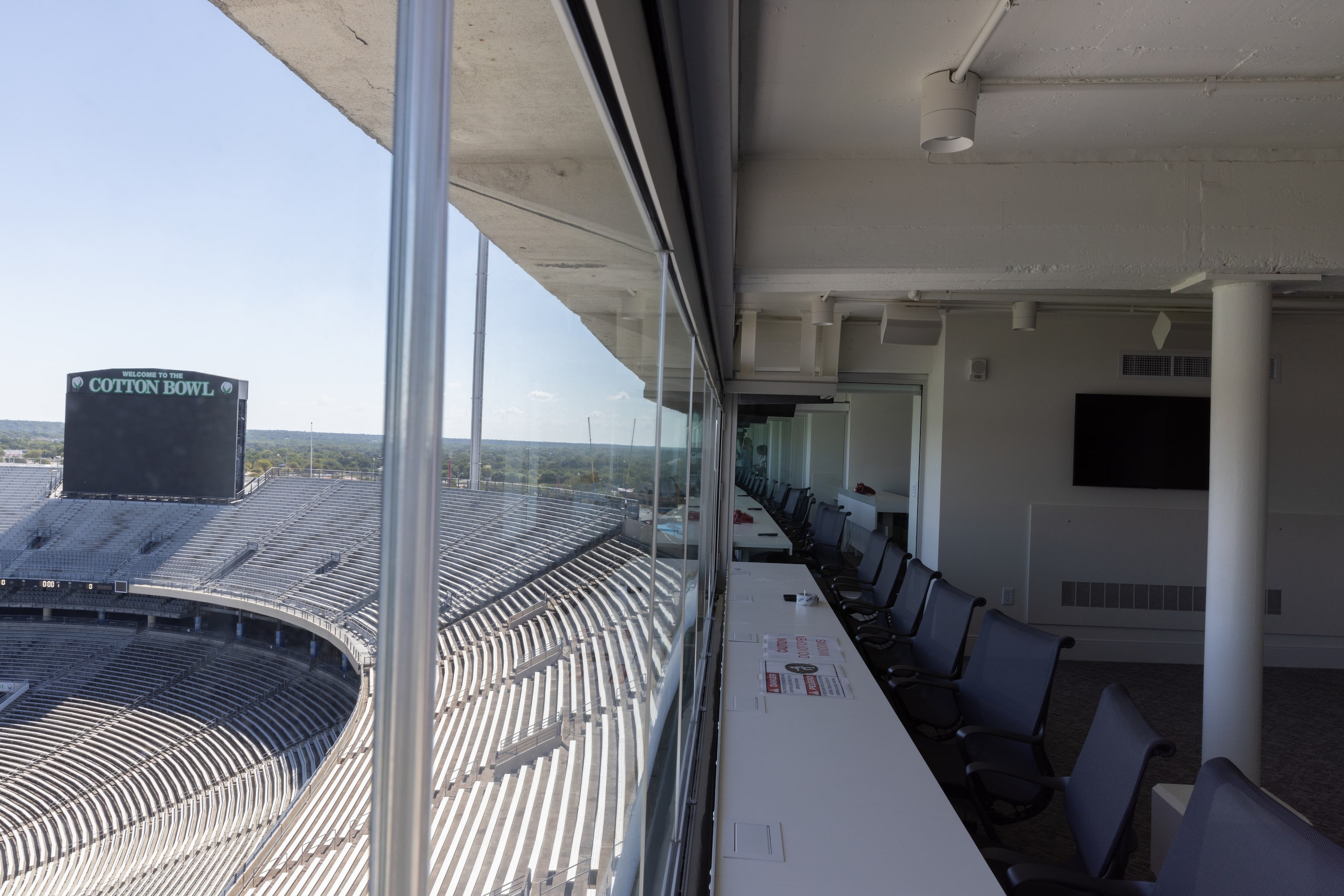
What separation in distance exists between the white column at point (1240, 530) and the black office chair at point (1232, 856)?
1974 millimetres

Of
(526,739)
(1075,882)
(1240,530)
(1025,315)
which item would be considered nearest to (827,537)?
(1025,315)

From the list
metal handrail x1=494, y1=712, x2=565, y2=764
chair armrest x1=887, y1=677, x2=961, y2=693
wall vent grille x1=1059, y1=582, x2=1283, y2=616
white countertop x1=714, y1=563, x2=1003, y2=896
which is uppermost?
metal handrail x1=494, y1=712, x2=565, y2=764

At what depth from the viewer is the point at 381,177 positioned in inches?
15.8

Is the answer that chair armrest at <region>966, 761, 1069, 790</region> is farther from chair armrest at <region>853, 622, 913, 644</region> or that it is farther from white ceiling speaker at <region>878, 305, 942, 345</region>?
white ceiling speaker at <region>878, 305, 942, 345</region>

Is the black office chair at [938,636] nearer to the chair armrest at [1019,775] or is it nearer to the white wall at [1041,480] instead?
the chair armrest at [1019,775]

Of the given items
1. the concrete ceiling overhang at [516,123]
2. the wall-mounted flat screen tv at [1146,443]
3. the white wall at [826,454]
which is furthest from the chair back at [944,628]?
the white wall at [826,454]

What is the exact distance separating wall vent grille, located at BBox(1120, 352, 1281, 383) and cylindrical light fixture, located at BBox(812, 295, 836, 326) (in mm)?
2573

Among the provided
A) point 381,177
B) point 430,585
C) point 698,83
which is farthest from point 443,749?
point 698,83

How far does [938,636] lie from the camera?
390 centimetres

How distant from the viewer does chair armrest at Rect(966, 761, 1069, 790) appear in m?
2.53

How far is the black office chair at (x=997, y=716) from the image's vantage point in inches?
108

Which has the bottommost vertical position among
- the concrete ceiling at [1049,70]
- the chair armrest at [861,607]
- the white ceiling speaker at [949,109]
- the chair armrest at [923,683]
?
the chair armrest at [923,683]

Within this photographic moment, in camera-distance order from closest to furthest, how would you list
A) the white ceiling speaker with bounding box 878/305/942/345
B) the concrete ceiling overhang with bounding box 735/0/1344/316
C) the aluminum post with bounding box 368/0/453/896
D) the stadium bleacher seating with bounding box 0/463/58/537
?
the stadium bleacher seating with bounding box 0/463/58/537 → the aluminum post with bounding box 368/0/453/896 → the concrete ceiling overhang with bounding box 735/0/1344/316 → the white ceiling speaker with bounding box 878/305/942/345

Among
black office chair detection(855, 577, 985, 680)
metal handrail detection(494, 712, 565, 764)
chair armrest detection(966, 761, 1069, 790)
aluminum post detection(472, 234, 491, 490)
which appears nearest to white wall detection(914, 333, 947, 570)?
black office chair detection(855, 577, 985, 680)
